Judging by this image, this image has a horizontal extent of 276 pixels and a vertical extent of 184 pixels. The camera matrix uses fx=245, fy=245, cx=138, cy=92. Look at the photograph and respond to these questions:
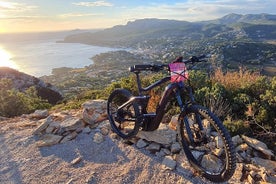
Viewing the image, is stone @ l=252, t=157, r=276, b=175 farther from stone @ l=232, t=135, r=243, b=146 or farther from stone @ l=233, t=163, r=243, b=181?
stone @ l=232, t=135, r=243, b=146

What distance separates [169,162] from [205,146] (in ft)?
1.72

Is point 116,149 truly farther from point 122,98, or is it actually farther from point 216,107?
point 216,107

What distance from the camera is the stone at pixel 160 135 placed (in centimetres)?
372

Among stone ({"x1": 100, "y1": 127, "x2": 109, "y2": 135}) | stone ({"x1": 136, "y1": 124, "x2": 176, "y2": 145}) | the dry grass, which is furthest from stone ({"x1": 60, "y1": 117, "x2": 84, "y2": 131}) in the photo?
the dry grass

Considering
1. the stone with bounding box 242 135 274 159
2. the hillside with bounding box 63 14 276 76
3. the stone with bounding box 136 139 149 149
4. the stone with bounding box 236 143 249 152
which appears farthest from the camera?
the hillside with bounding box 63 14 276 76

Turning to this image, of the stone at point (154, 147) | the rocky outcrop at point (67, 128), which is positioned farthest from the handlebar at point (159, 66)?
the rocky outcrop at point (67, 128)

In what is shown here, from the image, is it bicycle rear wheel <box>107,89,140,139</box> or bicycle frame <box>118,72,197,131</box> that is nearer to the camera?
bicycle frame <box>118,72,197,131</box>

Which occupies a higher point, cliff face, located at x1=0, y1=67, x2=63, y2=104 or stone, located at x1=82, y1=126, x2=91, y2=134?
stone, located at x1=82, y1=126, x2=91, y2=134

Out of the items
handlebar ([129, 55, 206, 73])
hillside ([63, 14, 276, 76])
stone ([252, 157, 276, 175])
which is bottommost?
hillside ([63, 14, 276, 76])

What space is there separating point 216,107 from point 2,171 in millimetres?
3649

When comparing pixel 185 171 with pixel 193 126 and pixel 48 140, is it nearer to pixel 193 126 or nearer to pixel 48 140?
pixel 193 126

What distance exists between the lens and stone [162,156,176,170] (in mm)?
3196

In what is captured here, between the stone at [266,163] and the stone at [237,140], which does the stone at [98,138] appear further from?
the stone at [266,163]

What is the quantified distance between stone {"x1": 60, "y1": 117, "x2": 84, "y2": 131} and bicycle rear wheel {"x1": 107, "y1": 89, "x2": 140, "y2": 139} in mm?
611
